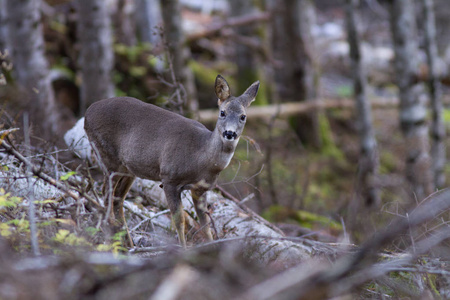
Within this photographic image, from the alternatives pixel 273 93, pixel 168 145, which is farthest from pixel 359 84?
pixel 168 145

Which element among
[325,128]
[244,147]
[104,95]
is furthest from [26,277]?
[325,128]

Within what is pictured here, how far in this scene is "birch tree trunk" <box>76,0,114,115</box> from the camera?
377 inches

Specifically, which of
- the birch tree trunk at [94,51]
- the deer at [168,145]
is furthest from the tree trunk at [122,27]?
the deer at [168,145]

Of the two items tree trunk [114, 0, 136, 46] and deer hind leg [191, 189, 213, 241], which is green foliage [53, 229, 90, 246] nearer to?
deer hind leg [191, 189, 213, 241]

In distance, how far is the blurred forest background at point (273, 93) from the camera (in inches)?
303

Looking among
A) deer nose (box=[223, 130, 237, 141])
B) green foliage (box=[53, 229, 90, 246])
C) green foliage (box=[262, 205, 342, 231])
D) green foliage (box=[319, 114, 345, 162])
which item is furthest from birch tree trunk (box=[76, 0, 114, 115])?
green foliage (box=[319, 114, 345, 162])

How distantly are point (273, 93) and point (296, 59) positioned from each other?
2.40m

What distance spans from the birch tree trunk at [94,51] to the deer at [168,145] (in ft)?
15.4

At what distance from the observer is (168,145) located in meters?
4.75

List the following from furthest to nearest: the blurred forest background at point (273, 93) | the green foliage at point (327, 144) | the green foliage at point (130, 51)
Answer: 1. the green foliage at point (327, 144)
2. the green foliage at point (130, 51)
3. the blurred forest background at point (273, 93)

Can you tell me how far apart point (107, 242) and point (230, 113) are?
154 cm

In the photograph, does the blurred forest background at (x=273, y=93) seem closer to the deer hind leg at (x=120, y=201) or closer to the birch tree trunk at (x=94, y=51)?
the birch tree trunk at (x=94, y=51)

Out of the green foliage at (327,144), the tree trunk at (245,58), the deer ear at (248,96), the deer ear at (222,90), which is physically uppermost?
the deer ear at (222,90)

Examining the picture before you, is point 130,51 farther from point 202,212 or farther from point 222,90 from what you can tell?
point 202,212
